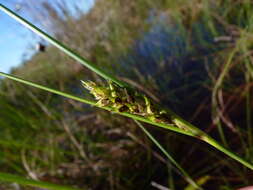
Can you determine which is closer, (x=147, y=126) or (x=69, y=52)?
(x=69, y=52)

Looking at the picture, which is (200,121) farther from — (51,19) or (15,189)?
(51,19)

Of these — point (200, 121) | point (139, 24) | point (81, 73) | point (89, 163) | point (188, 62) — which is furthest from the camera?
point (139, 24)

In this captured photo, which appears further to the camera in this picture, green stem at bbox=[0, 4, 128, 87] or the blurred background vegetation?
the blurred background vegetation

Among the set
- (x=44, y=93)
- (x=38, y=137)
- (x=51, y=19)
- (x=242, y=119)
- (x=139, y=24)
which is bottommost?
(x=242, y=119)

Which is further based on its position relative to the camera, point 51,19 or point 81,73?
point 51,19

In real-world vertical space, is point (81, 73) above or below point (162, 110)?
above

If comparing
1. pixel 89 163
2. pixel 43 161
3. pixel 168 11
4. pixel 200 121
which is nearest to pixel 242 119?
pixel 200 121

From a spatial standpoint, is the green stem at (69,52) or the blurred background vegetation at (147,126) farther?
the blurred background vegetation at (147,126)

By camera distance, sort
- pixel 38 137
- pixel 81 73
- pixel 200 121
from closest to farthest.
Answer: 1. pixel 200 121
2. pixel 38 137
3. pixel 81 73
